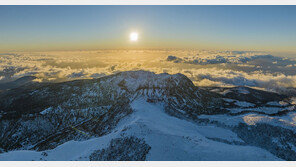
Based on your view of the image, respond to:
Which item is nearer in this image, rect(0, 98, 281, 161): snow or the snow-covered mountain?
rect(0, 98, 281, 161): snow

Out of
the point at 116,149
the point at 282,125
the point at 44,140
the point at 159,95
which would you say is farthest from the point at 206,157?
the point at 44,140

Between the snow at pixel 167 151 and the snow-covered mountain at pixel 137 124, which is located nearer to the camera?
the snow at pixel 167 151

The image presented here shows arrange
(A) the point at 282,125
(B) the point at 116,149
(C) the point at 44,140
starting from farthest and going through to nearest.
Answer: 1. (C) the point at 44,140
2. (A) the point at 282,125
3. (B) the point at 116,149

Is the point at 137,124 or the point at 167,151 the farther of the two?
the point at 137,124

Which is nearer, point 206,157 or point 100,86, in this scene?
point 206,157

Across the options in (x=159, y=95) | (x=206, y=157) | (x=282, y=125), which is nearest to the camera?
(x=206, y=157)

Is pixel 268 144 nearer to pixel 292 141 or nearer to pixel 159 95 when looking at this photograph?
pixel 292 141

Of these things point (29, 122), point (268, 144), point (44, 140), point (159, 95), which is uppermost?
point (159, 95)

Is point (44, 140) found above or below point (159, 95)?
below
